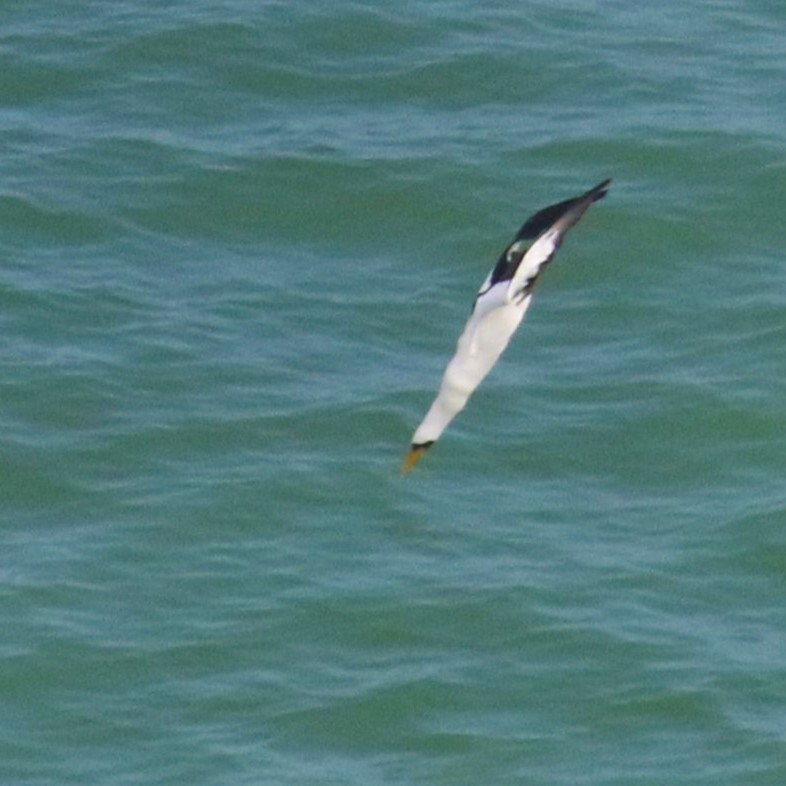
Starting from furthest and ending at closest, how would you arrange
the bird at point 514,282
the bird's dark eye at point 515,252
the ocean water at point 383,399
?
the ocean water at point 383,399, the bird's dark eye at point 515,252, the bird at point 514,282

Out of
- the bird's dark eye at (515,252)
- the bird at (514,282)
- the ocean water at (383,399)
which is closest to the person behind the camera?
the bird at (514,282)

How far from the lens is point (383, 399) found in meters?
13.1

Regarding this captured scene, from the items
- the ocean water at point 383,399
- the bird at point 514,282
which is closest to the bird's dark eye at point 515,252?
the bird at point 514,282

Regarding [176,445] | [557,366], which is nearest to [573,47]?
[557,366]

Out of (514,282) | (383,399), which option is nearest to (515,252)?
(514,282)

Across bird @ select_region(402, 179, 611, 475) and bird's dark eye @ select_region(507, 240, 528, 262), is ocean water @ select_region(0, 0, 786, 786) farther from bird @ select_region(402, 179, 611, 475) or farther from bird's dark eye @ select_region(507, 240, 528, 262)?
bird's dark eye @ select_region(507, 240, 528, 262)

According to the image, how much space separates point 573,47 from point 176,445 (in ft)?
15.5

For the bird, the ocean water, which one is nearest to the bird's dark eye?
the bird

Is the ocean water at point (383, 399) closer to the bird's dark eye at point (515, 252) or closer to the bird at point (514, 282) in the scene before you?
the bird at point (514, 282)

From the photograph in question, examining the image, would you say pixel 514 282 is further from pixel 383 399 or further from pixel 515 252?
pixel 383 399

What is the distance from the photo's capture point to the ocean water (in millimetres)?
11000

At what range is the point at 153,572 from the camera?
39.1ft

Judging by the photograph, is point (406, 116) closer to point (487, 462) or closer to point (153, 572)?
point (487, 462)

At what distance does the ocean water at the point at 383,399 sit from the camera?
1100 cm
